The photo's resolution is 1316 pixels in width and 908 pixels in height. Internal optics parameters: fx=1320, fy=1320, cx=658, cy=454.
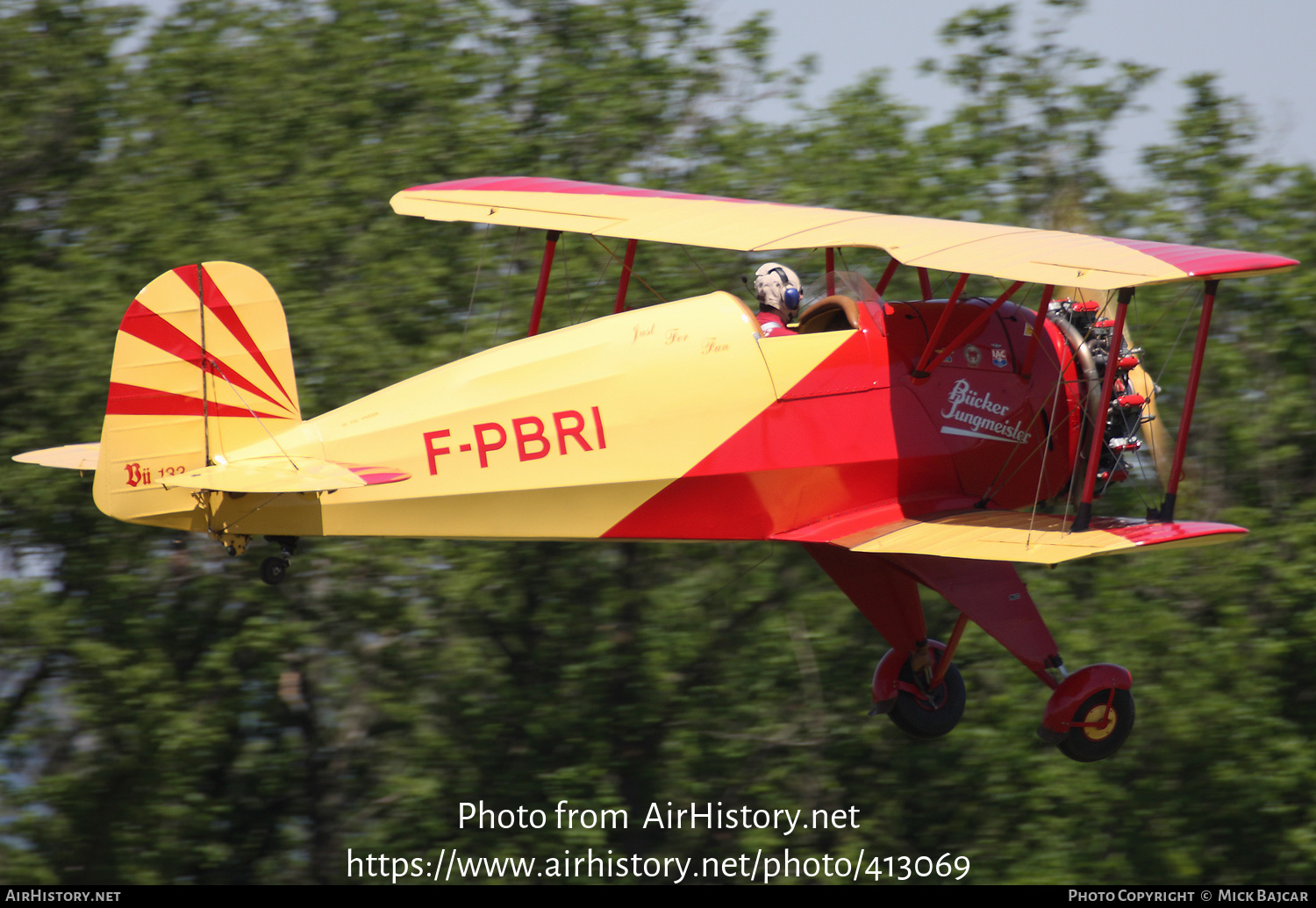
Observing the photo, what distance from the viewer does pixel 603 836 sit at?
13375mm

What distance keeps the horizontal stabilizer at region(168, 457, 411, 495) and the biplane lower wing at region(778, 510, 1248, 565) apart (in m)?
2.38

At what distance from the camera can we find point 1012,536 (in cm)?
691

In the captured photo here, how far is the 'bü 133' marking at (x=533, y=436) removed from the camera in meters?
7.00

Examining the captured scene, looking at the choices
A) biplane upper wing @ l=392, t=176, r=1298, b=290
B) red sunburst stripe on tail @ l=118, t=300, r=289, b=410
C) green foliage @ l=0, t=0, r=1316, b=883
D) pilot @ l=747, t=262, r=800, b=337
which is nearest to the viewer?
biplane upper wing @ l=392, t=176, r=1298, b=290

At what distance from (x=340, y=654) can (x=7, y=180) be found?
22.6ft

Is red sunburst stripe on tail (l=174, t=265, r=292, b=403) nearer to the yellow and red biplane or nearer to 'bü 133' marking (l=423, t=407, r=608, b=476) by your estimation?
the yellow and red biplane

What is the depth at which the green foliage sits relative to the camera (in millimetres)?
13367

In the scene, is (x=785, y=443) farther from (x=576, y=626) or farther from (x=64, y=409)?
(x=64, y=409)

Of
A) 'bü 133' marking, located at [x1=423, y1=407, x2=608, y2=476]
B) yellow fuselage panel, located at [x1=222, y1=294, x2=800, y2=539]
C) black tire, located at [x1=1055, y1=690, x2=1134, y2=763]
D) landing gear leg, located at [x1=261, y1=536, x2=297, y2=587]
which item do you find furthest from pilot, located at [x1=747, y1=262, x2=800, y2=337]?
landing gear leg, located at [x1=261, y1=536, x2=297, y2=587]

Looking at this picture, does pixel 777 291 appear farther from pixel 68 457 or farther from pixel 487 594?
pixel 487 594

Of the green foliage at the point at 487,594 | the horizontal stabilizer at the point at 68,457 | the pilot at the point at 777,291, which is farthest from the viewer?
the green foliage at the point at 487,594

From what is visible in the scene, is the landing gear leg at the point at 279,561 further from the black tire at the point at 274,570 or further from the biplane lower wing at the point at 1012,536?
the biplane lower wing at the point at 1012,536


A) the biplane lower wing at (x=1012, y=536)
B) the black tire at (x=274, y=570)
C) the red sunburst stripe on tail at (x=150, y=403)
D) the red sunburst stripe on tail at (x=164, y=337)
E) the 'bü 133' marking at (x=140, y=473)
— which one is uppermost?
the red sunburst stripe on tail at (x=164, y=337)

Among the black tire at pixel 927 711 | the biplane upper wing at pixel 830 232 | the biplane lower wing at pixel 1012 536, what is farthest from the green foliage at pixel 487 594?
the biplane lower wing at pixel 1012 536
